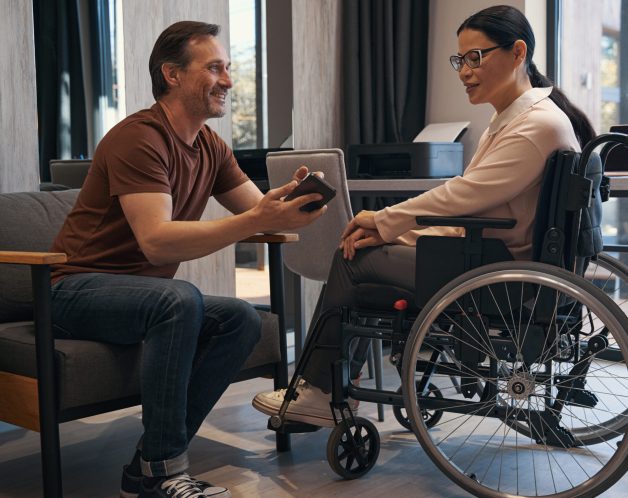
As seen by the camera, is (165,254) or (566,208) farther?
(165,254)

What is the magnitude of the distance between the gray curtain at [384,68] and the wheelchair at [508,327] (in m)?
2.10

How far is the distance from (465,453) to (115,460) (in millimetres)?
981

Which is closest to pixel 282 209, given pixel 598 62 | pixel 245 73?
pixel 245 73

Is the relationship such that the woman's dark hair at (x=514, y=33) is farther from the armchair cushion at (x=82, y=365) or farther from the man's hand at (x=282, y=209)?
the armchair cushion at (x=82, y=365)

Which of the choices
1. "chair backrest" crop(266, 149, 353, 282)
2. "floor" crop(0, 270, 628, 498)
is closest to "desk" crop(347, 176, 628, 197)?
"chair backrest" crop(266, 149, 353, 282)

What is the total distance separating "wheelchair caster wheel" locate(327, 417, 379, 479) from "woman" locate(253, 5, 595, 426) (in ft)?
0.19

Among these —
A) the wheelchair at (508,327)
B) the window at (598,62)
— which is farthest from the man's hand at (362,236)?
the window at (598,62)

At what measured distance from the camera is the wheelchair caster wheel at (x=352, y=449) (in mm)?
2189

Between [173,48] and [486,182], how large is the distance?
853mm

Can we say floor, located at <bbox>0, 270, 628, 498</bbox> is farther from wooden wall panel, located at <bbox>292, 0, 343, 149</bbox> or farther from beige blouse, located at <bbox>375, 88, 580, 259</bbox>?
wooden wall panel, located at <bbox>292, 0, 343, 149</bbox>

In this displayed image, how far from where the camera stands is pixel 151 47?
326 cm

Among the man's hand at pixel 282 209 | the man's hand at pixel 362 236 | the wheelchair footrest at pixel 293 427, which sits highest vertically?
the man's hand at pixel 282 209

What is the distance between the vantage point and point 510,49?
7.11ft

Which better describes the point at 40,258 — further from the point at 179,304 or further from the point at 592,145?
the point at 592,145
